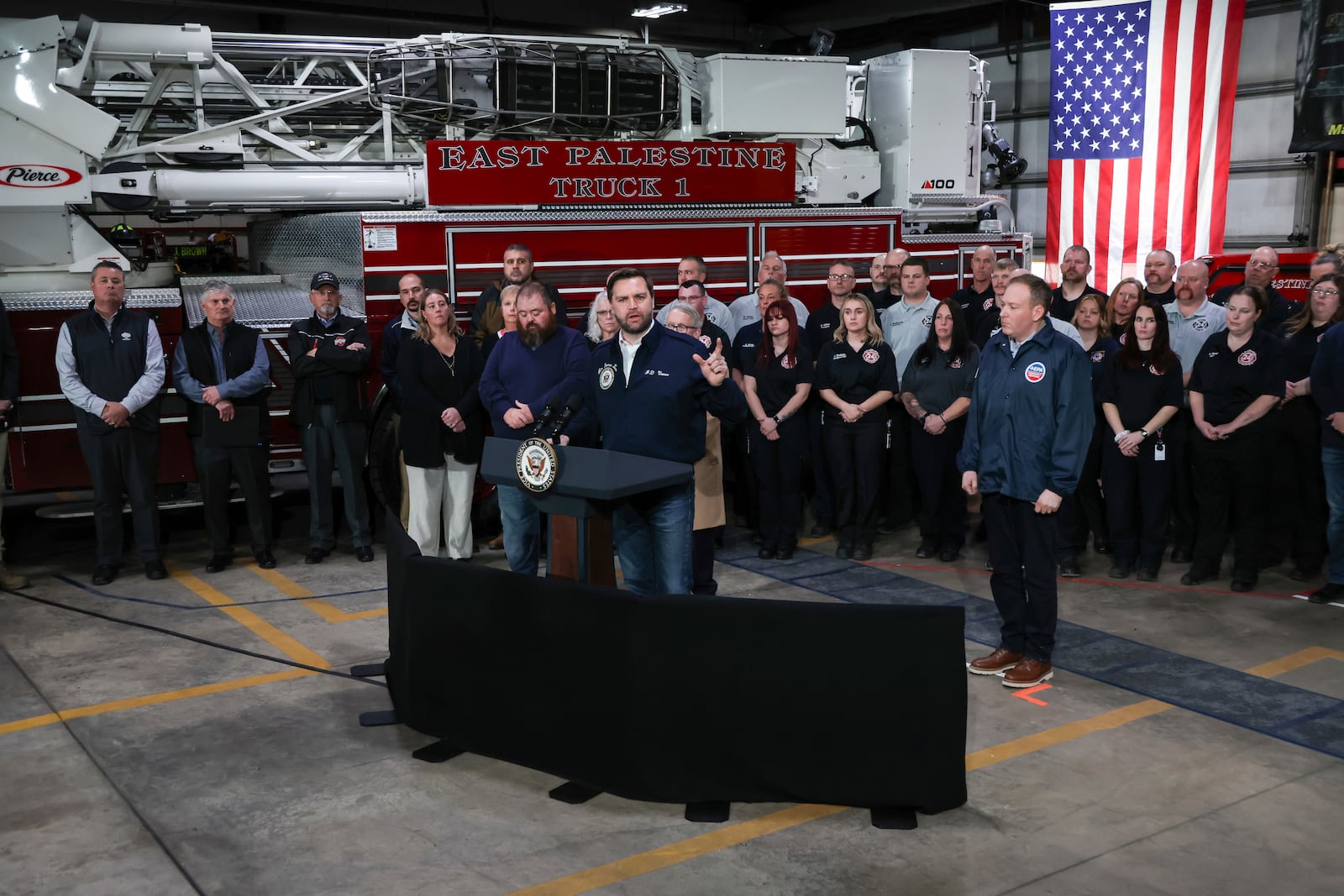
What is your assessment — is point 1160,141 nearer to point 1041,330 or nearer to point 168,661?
point 1041,330

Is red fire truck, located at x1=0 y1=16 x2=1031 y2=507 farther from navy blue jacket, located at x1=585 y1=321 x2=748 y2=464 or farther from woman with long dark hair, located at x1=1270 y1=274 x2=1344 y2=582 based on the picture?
woman with long dark hair, located at x1=1270 y1=274 x2=1344 y2=582

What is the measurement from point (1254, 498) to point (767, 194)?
463 centimetres

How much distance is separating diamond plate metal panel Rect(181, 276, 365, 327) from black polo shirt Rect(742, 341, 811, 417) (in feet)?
10.0

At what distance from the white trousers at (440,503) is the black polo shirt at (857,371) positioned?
259 cm

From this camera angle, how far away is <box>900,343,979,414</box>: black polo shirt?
7926mm

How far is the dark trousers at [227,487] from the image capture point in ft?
26.6

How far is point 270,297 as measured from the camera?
903cm

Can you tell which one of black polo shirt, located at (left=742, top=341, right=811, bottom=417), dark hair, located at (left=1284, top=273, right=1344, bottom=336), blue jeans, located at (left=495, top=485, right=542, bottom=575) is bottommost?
blue jeans, located at (left=495, top=485, right=542, bottom=575)

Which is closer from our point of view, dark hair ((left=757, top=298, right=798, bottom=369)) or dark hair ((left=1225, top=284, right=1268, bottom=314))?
dark hair ((left=1225, top=284, right=1268, bottom=314))

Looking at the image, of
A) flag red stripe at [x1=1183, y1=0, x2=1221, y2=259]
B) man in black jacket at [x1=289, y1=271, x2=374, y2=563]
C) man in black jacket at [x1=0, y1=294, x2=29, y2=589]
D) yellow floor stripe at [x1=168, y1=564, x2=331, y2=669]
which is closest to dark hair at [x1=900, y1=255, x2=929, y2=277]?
man in black jacket at [x1=289, y1=271, x2=374, y2=563]

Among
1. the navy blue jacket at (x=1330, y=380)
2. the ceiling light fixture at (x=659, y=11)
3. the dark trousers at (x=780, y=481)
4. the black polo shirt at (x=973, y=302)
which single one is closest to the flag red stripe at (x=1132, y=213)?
the black polo shirt at (x=973, y=302)

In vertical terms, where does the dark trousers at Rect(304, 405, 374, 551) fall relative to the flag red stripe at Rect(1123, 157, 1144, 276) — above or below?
below

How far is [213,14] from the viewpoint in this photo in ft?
70.5

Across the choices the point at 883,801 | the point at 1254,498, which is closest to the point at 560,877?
the point at 883,801
